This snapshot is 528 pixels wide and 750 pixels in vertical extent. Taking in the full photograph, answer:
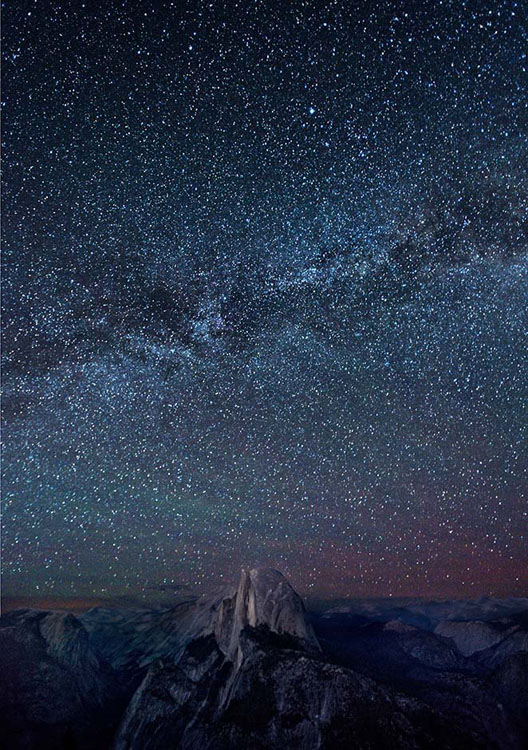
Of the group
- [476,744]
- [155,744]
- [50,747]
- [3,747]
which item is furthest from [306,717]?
[3,747]

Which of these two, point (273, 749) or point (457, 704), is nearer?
point (273, 749)

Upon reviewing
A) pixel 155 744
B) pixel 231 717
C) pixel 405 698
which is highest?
pixel 405 698

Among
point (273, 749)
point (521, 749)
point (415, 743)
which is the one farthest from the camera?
point (521, 749)

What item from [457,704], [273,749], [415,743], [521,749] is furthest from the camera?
[457,704]

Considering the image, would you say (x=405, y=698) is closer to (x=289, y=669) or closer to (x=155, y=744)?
(x=289, y=669)

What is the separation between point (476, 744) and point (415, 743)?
24.7 meters

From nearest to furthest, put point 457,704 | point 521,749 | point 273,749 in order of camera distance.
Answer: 1. point 273,749
2. point 521,749
3. point 457,704

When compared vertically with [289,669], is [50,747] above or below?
below

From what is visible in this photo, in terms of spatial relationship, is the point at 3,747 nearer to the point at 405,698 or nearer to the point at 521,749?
Answer: the point at 405,698

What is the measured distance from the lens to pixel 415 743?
150250 mm

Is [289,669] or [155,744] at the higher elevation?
[289,669]

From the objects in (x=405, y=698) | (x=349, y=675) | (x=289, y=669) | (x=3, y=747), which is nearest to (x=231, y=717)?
(x=289, y=669)

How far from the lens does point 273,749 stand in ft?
548

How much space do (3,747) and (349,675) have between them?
5825 inches
